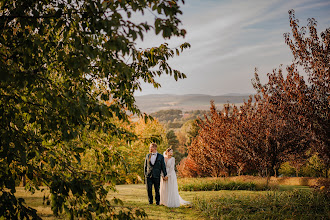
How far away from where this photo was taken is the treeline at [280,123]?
33.1ft

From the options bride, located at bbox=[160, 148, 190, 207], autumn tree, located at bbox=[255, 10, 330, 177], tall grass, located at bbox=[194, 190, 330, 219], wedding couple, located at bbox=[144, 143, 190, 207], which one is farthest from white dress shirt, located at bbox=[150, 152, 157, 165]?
autumn tree, located at bbox=[255, 10, 330, 177]

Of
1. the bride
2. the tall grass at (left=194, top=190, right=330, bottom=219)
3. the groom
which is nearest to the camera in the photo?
the tall grass at (left=194, top=190, right=330, bottom=219)

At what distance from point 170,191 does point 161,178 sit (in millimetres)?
631

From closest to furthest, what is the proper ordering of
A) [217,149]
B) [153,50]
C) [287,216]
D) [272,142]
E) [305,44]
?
[153,50] → [287,216] → [305,44] → [272,142] → [217,149]

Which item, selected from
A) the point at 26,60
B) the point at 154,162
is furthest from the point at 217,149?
the point at 26,60

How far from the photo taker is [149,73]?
476 centimetres

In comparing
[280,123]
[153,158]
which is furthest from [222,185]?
[153,158]

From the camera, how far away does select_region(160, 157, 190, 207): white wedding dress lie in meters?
9.88

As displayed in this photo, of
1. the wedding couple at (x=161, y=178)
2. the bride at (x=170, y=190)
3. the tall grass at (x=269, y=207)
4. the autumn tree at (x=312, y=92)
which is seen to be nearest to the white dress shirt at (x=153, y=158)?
the wedding couple at (x=161, y=178)

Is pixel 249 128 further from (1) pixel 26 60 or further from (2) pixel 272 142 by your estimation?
(1) pixel 26 60

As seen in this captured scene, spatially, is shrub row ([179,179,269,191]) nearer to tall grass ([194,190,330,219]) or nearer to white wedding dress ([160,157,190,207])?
tall grass ([194,190,330,219])

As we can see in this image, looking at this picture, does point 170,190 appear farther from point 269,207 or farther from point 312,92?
point 312,92

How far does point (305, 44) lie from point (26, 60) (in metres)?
10.0

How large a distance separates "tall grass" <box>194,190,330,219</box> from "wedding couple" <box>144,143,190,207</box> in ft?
2.68
